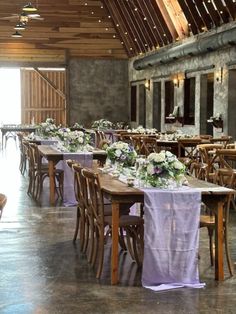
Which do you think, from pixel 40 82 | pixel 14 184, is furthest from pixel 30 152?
pixel 40 82

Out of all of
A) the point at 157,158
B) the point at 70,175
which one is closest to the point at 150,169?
the point at 157,158

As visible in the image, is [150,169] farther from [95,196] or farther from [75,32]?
[75,32]

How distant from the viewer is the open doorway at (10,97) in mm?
25859

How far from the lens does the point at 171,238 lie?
4887 mm

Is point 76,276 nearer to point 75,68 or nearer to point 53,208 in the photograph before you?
point 53,208

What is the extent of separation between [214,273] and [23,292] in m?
1.62

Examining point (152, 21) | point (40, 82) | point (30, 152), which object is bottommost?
point (30, 152)

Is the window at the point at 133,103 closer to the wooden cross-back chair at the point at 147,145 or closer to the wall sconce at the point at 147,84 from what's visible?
the wall sconce at the point at 147,84

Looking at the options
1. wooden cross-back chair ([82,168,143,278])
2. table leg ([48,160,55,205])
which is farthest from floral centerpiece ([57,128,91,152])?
wooden cross-back chair ([82,168,143,278])

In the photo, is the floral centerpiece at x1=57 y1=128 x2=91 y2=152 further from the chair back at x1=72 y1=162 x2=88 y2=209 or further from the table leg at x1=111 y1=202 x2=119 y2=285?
the table leg at x1=111 y1=202 x2=119 y2=285

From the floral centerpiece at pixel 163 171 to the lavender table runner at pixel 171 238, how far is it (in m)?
0.15

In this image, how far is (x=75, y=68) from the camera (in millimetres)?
23328

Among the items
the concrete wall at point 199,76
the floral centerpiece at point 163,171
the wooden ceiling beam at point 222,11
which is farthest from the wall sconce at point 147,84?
the floral centerpiece at point 163,171

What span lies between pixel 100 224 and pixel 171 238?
66 centimetres
